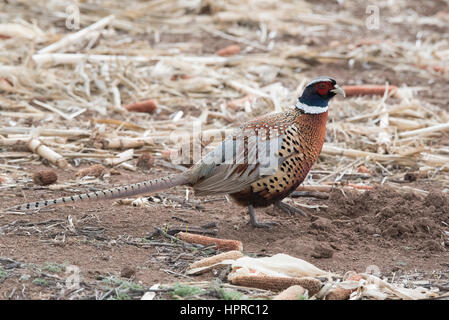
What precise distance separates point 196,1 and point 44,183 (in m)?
7.92

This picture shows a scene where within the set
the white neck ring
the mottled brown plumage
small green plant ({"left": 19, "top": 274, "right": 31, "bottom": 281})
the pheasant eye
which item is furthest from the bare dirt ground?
the pheasant eye

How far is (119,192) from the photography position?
511 centimetres

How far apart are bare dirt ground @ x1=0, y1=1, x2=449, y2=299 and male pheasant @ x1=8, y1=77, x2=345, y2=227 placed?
0.89 feet

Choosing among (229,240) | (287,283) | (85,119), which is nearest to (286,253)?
(229,240)

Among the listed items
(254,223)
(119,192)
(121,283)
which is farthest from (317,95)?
(121,283)

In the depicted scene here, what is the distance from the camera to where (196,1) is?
1306cm

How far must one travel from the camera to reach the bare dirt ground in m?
4.16

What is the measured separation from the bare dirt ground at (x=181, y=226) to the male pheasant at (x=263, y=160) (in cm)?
27

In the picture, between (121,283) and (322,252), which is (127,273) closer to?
(121,283)

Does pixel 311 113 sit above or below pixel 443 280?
above

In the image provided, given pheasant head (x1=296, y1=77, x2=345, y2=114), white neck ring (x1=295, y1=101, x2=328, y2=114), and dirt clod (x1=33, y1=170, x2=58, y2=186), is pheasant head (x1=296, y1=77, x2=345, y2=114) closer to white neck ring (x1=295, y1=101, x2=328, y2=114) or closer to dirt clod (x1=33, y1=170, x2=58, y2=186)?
white neck ring (x1=295, y1=101, x2=328, y2=114)

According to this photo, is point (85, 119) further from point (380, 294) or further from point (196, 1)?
point (196, 1)

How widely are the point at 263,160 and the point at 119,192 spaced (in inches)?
44.2

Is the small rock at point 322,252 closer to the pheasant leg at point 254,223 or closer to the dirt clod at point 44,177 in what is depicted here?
the pheasant leg at point 254,223
